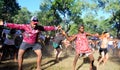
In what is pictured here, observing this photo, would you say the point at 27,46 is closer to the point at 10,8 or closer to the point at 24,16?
the point at 10,8

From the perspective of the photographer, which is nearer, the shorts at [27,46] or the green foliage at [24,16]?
the shorts at [27,46]

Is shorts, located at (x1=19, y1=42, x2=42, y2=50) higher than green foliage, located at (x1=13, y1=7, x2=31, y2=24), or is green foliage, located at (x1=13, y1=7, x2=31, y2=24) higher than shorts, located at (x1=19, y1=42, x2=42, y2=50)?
green foliage, located at (x1=13, y1=7, x2=31, y2=24)

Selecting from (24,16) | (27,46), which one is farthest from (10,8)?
(24,16)

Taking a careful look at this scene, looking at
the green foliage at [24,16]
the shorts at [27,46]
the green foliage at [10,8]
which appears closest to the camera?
the shorts at [27,46]

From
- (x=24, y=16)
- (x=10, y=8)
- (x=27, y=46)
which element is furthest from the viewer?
(x=24, y=16)

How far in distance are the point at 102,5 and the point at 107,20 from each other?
2.97 m

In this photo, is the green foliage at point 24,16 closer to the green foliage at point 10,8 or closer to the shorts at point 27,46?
the green foliage at point 10,8

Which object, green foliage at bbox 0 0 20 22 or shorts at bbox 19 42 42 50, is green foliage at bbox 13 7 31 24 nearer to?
green foliage at bbox 0 0 20 22

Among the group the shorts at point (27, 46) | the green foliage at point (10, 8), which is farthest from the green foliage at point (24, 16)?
the shorts at point (27, 46)

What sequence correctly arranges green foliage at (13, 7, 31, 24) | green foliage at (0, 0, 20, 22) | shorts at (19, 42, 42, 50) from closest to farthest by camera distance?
1. shorts at (19, 42, 42, 50)
2. green foliage at (0, 0, 20, 22)
3. green foliage at (13, 7, 31, 24)

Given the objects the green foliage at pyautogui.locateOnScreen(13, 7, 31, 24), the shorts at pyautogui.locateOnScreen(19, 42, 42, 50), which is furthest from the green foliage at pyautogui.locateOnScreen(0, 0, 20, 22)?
the green foliage at pyautogui.locateOnScreen(13, 7, 31, 24)

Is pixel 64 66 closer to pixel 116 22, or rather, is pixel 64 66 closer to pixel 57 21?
pixel 116 22

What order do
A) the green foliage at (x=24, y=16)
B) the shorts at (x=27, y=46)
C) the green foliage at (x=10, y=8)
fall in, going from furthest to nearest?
1. the green foliage at (x=24, y=16)
2. the green foliage at (x=10, y=8)
3. the shorts at (x=27, y=46)

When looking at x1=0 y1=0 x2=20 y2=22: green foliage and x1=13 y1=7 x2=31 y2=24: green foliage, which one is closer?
x1=0 y1=0 x2=20 y2=22: green foliage
